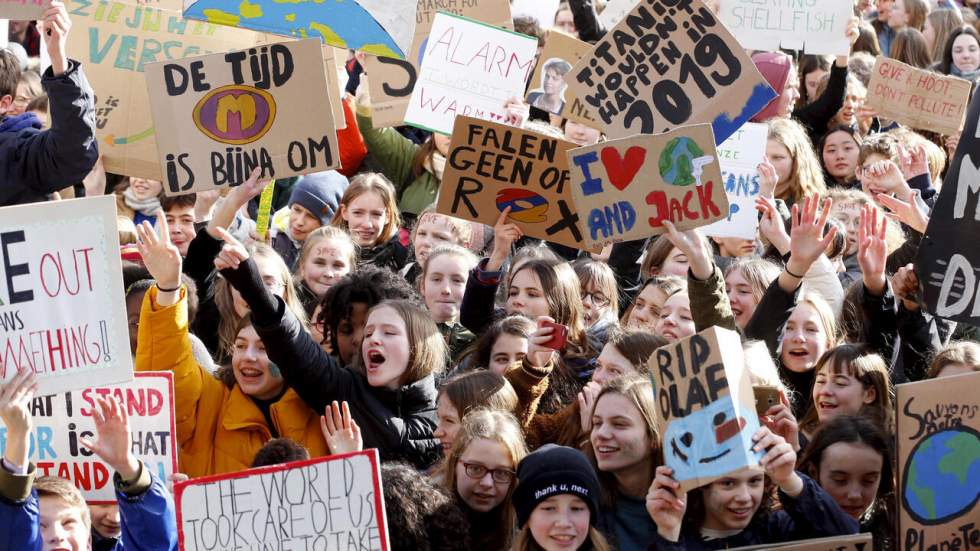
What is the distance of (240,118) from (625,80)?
1.65m

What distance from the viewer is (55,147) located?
5949 mm

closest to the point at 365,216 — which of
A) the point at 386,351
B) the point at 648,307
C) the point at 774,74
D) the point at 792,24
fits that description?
the point at 648,307

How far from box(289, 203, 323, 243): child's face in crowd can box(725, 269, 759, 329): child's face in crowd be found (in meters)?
2.55

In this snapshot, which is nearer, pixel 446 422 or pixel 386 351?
pixel 446 422

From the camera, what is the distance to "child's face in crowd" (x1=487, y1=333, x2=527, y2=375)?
6.58m

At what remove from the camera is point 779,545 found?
15.7ft

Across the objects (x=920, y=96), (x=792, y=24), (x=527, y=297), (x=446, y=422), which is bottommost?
(x=446, y=422)

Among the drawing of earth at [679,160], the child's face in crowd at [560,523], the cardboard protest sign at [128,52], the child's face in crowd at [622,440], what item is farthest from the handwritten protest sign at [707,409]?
the cardboard protest sign at [128,52]

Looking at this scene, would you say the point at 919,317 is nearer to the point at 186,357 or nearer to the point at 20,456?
the point at 186,357

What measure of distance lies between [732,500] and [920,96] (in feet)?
16.8

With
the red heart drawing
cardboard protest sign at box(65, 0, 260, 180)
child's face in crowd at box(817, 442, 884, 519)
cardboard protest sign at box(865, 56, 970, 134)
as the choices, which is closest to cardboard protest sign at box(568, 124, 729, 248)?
the red heart drawing

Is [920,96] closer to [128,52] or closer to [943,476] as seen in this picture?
[128,52]

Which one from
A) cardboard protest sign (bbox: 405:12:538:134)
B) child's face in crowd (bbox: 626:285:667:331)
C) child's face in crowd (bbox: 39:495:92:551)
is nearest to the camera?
child's face in crowd (bbox: 39:495:92:551)

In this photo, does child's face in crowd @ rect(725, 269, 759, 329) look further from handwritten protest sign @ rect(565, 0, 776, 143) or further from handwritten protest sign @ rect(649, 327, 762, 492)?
handwritten protest sign @ rect(649, 327, 762, 492)
